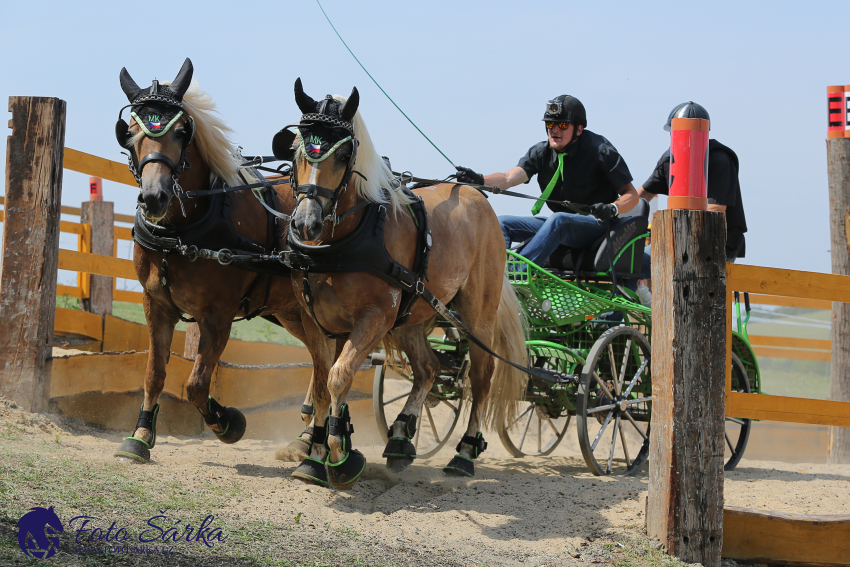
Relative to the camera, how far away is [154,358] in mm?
4215

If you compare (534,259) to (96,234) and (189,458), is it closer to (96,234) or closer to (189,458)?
(189,458)

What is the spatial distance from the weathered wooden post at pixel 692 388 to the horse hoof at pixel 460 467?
1.60 m

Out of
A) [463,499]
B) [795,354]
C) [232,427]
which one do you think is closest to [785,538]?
[463,499]

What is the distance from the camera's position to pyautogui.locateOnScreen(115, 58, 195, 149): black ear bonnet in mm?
3732

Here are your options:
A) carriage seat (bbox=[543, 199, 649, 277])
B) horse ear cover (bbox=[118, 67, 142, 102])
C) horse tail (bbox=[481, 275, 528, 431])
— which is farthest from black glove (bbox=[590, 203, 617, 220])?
horse ear cover (bbox=[118, 67, 142, 102])

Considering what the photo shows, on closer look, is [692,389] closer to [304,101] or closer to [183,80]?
[304,101]

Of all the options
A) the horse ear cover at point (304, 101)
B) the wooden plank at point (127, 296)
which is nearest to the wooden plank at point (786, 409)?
the horse ear cover at point (304, 101)

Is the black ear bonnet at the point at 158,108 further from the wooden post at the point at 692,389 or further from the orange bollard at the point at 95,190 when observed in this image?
the orange bollard at the point at 95,190

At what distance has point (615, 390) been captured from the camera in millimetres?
5066

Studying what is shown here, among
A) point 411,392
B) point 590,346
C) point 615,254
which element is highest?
point 615,254

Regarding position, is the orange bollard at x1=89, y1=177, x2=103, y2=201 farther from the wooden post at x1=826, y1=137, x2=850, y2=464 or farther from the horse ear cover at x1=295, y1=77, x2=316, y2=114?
the wooden post at x1=826, y1=137, x2=850, y2=464

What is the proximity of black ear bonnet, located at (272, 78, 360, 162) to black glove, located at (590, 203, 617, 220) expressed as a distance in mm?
2103

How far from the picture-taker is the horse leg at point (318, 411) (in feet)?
13.0

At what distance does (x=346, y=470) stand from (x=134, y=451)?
1.21 metres
